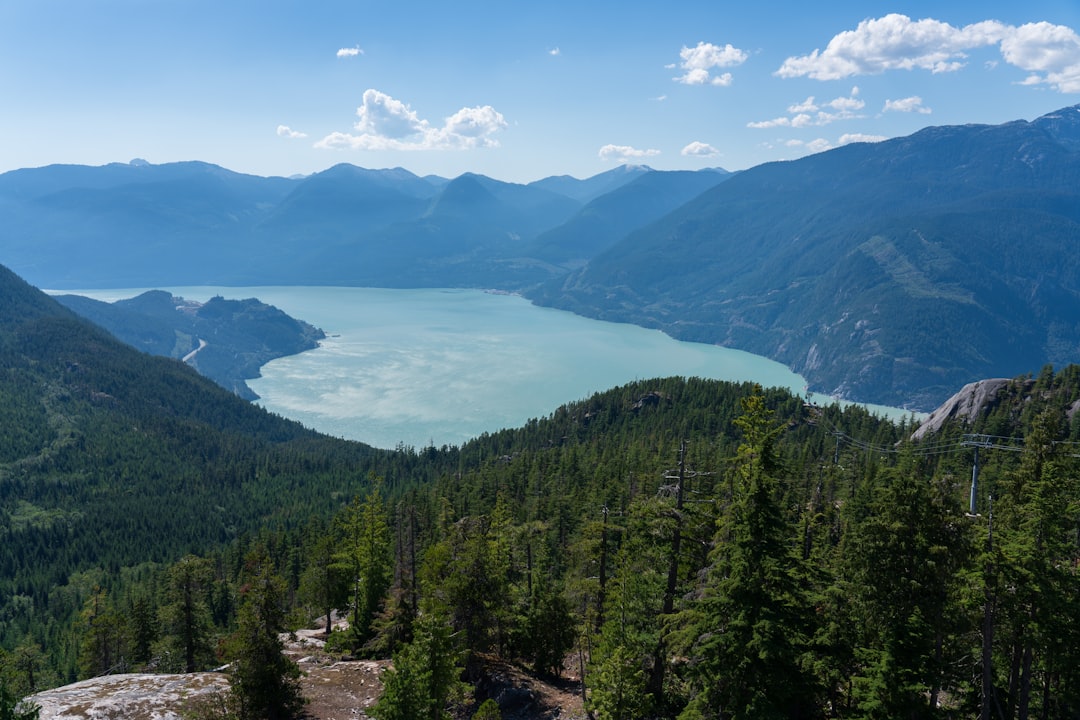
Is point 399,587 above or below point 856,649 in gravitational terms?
below

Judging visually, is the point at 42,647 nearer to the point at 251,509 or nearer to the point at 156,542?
the point at 156,542

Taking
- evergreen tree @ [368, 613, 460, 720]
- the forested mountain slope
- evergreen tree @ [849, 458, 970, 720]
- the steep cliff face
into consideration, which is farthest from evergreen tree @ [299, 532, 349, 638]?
the steep cliff face

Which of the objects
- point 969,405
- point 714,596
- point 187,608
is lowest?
point 187,608

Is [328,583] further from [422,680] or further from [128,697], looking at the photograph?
[422,680]

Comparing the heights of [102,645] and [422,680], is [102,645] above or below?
below

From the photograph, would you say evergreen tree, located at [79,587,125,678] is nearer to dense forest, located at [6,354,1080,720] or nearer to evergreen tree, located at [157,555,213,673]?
dense forest, located at [6,354,1080,720]

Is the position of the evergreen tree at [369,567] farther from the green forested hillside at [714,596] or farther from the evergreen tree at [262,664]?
the evergreen tree at [262,664]

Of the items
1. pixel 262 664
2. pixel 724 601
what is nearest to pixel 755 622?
pixel 724 601

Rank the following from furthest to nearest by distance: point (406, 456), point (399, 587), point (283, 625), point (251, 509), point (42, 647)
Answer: point (406, 456)
point (251, 509)
point (42, 647)
point (399, 587)
point (283, 625)

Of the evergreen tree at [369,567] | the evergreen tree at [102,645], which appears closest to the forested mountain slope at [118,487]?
the evergreen tree at [102,645]

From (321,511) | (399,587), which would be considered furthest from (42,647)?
(399,587)

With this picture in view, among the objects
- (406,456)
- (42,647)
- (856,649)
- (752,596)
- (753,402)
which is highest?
(753,402)
